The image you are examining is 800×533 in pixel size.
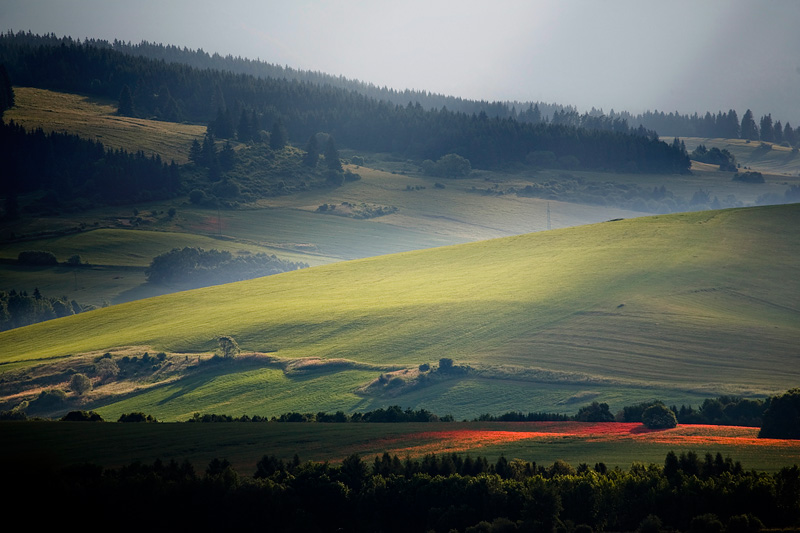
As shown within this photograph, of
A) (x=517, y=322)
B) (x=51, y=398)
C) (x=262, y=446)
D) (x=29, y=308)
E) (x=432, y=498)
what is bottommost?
(x=29, y=308)

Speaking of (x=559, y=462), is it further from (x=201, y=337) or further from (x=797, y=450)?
(x=201, y=337)

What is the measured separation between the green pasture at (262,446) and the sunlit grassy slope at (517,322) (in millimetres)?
16082

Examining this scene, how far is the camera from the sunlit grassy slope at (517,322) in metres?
73.1

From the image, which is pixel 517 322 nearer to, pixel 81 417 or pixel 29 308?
pixel 81 417

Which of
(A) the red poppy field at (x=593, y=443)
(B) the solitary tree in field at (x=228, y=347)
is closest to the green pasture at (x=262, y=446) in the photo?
(A) the red poppy field at (x=593, y=443)

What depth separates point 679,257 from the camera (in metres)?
106

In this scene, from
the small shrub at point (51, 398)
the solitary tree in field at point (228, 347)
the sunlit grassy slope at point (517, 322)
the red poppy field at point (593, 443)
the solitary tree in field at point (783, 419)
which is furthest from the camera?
the solitary tree in field at point (228, 347)

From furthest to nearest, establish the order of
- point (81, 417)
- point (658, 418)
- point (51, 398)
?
point (51, 398) < point (81, 417) < point (658, 418)

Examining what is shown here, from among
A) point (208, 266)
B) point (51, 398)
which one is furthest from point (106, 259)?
point (51, 398)

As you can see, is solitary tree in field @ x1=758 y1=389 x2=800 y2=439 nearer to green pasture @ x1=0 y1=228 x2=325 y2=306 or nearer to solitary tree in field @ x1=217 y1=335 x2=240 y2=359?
solitary tree in field @ x1=217 y1=335 x2=240 y2=359

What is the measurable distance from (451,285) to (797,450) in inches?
2546

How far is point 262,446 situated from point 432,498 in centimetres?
1622

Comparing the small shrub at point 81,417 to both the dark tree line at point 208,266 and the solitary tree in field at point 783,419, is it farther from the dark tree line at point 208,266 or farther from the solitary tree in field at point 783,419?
the dark tree line at point 208,266

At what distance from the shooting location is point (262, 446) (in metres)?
51.3
